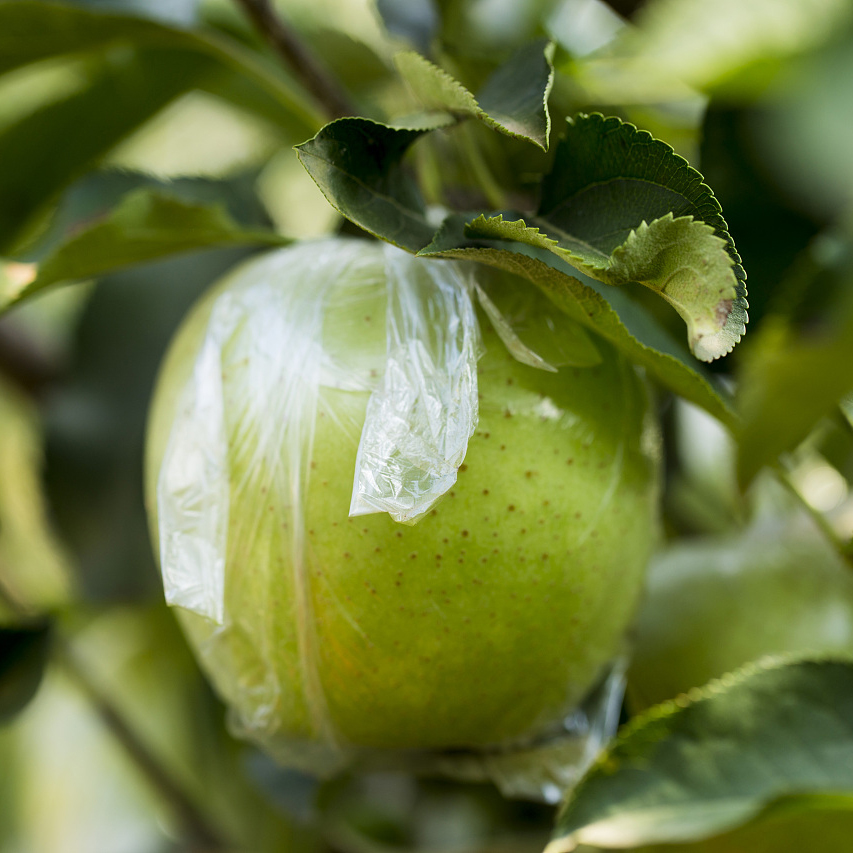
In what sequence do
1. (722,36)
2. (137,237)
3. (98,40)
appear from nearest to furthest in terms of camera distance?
(137,237) < (98,40) < (722,36)

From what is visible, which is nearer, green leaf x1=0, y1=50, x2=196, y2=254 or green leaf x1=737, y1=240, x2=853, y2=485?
green leaf x1=737, y1=240, x2=853, y2=485

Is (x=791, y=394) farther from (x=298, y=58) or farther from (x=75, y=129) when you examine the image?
(x=75, y=129)

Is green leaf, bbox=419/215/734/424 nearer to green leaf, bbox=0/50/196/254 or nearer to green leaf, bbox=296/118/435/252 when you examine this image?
green leaf, bbox=296/118/435/252

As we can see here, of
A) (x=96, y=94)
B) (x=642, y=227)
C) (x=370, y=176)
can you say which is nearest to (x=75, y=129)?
(x=96, y=94)

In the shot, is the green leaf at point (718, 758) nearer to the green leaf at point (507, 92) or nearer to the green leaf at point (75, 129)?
the green leaf at point (507, 92)

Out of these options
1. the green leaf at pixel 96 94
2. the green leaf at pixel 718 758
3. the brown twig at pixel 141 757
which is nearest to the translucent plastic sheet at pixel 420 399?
the green leaf at pixel 718 758

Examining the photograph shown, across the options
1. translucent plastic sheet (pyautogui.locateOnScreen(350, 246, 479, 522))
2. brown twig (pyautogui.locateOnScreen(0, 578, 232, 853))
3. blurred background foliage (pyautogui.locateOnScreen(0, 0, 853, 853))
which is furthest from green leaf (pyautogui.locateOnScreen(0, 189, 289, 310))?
brown twig (pyautogui.locateOnScreen(0, 578, 232, 853))

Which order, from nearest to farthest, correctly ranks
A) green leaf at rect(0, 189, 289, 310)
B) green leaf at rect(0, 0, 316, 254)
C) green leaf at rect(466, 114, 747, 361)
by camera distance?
green leaf at rect(466, 114, 747, 361) < green leaf at rect(0, 189, 289, 310) < green leaf at rect(0, 0, 316, 254)
